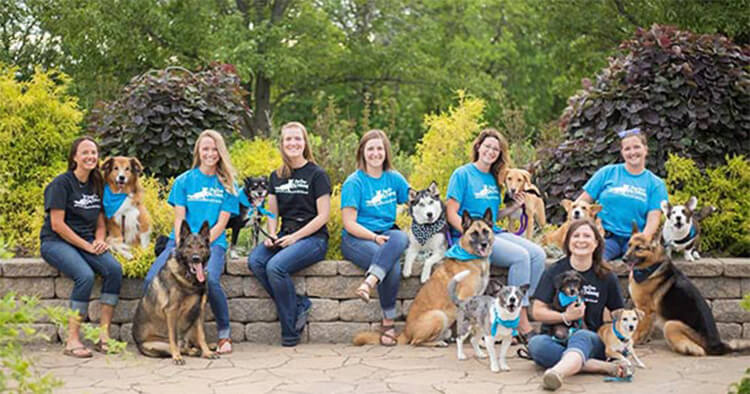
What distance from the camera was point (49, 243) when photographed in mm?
6012

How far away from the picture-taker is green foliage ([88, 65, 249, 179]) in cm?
775

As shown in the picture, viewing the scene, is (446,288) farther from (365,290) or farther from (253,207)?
(253,207)

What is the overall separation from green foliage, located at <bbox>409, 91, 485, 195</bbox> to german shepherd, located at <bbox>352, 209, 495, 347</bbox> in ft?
6.63

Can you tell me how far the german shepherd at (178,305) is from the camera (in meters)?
5.67

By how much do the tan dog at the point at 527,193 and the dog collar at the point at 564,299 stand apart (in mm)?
1350

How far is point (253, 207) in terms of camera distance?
6449mm

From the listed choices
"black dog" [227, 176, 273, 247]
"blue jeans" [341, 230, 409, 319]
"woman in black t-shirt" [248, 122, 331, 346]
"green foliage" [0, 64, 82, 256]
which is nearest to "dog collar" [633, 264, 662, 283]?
"blue jeans" [341, 230, 409, 319]

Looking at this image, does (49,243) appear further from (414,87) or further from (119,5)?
(414,87)

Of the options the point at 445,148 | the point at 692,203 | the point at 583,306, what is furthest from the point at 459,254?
the point at 445,148

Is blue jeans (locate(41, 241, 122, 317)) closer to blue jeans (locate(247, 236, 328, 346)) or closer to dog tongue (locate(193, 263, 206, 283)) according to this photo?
dog tongue (locate(193, 263, 206, 283))

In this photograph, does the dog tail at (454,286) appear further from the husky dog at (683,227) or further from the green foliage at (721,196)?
the green foliage at (721,196)

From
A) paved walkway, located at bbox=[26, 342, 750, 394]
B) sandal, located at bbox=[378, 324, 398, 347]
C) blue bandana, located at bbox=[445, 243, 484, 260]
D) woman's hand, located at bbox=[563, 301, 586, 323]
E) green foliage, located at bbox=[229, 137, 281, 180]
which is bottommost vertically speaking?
paved walkway, located at bbox=[26, 342, 750, 394]

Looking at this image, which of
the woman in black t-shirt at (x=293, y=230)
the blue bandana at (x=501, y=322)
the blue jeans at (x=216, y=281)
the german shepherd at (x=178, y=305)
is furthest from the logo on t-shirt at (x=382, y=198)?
the blue bandana at (x=501, y=322)

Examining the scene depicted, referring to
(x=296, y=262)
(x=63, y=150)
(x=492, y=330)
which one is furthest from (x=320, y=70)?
(x=492, y=330)
